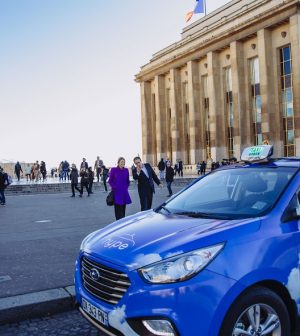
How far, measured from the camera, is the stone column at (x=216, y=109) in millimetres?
50062

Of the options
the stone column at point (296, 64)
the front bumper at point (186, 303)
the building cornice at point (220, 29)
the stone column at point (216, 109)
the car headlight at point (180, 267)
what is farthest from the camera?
the stone column at point (216, 109)

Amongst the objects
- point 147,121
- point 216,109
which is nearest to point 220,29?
→ point 216,109

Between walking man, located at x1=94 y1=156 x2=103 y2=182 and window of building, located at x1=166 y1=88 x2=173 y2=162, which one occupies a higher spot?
window of building, located at x1=166 y1=88 x2=173 y2=162

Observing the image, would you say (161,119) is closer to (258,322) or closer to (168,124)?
(168,124)

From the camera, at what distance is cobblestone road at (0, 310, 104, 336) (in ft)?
14.8

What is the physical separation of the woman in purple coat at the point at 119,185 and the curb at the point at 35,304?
4.76 metres

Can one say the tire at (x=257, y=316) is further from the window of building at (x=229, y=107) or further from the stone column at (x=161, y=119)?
the stone column at (x=161, y=119)

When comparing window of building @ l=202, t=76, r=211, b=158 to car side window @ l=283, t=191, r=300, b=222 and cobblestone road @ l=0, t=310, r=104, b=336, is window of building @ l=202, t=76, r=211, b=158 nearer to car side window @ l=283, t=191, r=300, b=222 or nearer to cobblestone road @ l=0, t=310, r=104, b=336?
cobblestone road @ l=0, t=310, r=104, b=336

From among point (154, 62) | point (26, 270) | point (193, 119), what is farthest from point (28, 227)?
point (154, 62)

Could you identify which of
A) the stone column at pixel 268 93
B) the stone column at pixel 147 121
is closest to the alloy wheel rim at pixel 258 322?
the stone column at pixel 268 93

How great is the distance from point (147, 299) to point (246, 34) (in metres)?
46.0

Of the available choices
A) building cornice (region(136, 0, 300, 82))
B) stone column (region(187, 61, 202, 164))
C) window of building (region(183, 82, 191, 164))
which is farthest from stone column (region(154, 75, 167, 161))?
stone column (region(187, 61, 202, 164))

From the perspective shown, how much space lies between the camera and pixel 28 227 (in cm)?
1188

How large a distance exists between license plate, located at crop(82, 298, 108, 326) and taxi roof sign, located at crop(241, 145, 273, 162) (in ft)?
7.65
